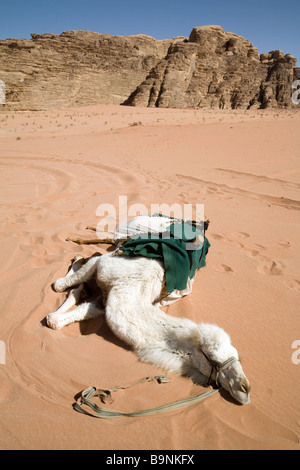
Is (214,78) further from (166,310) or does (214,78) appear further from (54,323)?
(54,323)

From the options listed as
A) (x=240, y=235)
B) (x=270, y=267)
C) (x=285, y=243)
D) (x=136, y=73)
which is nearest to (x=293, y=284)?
(x=270, y=267)

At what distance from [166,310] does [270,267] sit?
70.1 inches

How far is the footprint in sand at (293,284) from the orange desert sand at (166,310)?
0.9 inches

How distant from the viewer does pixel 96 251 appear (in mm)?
4082

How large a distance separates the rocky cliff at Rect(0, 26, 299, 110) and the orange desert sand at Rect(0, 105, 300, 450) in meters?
32.8

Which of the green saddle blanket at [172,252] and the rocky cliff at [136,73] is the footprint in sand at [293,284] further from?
the rocky cliff at [136,73]

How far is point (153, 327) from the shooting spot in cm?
214

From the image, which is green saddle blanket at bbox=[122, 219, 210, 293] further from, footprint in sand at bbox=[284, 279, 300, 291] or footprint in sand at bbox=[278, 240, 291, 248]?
footprint in sand at bbox=[278, 240, 291, 248]

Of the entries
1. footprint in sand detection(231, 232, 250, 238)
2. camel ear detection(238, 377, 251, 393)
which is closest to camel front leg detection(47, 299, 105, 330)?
camel ear detection(238, 377, 251, 393)

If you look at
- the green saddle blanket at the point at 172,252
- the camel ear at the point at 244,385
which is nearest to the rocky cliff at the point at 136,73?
the green saddle blanket at the point at 172,252

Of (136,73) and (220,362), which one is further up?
(136,73)

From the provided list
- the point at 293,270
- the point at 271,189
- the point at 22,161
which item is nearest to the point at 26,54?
the point at 22,161

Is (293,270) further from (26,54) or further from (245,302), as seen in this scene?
(26,54)

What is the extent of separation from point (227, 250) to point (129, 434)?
3054 mm
